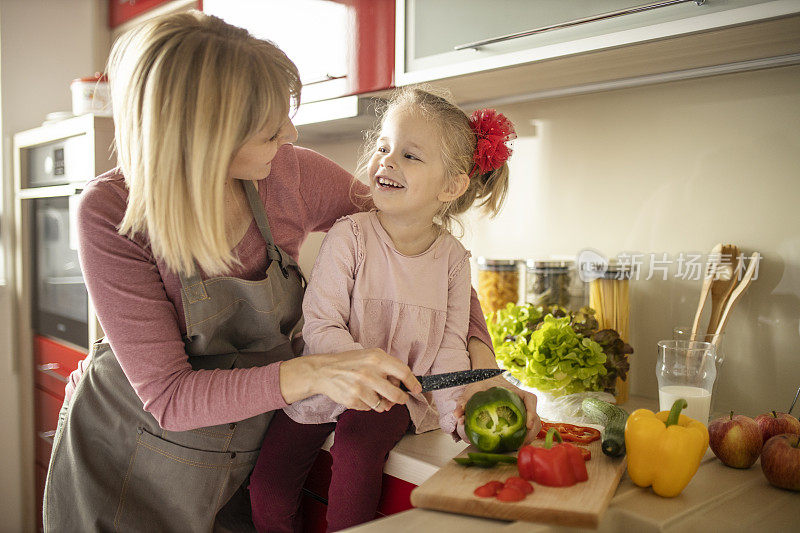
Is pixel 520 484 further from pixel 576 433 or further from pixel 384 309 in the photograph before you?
pixel 384 309

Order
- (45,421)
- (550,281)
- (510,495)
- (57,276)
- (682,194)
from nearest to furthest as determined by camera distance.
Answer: (510,495) < (682,194) < (550,281) < (57,276) < (45,421)

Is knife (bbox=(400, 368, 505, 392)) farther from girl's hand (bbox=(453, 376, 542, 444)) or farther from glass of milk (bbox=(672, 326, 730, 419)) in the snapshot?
glass of milk (bbox=(672, 326, 730, 419))

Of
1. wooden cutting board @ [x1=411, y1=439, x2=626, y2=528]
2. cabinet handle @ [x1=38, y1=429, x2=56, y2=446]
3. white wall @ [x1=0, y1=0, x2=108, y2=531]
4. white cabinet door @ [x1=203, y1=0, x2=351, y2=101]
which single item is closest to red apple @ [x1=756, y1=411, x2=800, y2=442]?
wooden cutting board @ [x1=411, y1=439, x2=626, y2=528]

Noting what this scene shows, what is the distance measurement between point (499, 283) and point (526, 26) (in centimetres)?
60

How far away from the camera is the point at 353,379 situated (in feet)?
2.98

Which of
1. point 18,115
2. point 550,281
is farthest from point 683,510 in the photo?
point 18,115

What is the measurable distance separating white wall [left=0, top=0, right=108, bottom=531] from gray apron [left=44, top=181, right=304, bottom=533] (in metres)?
1.53

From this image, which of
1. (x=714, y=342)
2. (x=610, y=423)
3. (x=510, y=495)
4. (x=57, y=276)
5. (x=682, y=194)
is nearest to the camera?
(x=510, y=495)

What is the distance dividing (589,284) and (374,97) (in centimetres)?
65

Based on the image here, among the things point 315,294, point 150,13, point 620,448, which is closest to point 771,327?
point 620,448

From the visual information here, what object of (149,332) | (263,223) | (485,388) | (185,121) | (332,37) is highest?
(332,37)

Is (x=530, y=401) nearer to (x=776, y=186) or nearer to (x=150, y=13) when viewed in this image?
(x=776, y=186)

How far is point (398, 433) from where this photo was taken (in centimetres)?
108

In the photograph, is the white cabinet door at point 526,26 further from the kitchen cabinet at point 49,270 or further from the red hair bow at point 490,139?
the kitchen cabinet at point 49,270
